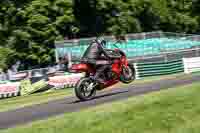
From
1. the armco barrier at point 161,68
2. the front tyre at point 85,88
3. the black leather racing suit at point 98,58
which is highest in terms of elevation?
the black leather racing suit at point 98,58

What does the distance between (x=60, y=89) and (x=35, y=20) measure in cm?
1069

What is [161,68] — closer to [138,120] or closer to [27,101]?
[27,101]

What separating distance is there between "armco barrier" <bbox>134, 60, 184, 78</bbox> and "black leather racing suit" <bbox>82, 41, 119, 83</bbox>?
48.2ft

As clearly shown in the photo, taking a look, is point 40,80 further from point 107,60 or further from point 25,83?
point 107,60

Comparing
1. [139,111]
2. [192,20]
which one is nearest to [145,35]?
[192,20]

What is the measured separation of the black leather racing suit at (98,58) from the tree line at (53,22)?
20387mm

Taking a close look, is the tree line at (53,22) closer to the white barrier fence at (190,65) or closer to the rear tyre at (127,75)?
the white barrier fence at (190,65)

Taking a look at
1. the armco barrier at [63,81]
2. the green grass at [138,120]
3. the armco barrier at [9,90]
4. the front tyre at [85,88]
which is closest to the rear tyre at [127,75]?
the front tyre at [85,88]

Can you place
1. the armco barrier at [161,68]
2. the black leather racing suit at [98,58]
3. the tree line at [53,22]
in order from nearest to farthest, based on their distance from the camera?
the black leather racing suit at [98,58] < the armco barrier at [161,68] < the tree line at [53,22]

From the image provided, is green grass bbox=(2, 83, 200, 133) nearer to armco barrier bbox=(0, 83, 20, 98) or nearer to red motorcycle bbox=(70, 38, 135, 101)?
red motorcycle bbox=(70, 38, 135, 101)

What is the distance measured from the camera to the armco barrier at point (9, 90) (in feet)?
76.6

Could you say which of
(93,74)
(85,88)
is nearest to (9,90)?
(93,74)

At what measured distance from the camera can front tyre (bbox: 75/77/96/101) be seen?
45.1ft

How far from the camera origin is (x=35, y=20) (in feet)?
114
